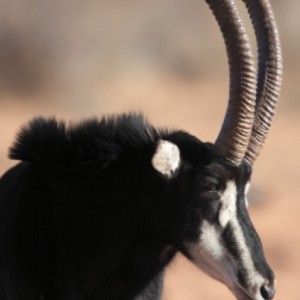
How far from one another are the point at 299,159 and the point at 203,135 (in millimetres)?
1451

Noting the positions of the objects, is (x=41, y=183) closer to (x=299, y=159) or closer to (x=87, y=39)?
(x=299, y=159)

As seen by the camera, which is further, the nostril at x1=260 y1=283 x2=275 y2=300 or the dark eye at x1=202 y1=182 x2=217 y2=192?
the dark eye at x1=202 y1=182 x2=217 y2=192

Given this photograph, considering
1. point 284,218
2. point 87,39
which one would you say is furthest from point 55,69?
point 284,218

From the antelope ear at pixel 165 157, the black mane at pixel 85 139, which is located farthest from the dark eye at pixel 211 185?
the black mane at pixel 85 139

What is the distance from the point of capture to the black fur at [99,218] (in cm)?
629

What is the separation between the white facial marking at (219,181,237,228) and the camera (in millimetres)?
6094

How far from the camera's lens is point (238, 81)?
6.32 meters

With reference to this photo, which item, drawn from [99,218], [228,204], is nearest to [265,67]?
[228,204]

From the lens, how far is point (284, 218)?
1384cm

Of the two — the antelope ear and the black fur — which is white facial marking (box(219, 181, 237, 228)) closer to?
the black fur

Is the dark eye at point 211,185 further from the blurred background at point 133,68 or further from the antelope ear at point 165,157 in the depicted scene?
the blurred background at point 133,68

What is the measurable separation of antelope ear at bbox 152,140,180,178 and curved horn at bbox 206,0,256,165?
0.25 metres

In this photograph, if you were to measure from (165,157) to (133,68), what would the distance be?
13398 mm

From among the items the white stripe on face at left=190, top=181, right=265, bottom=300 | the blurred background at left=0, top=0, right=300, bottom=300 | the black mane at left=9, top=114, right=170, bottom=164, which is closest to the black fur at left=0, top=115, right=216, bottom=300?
the black mane at left=9, top=114, right=170, bottom=164
